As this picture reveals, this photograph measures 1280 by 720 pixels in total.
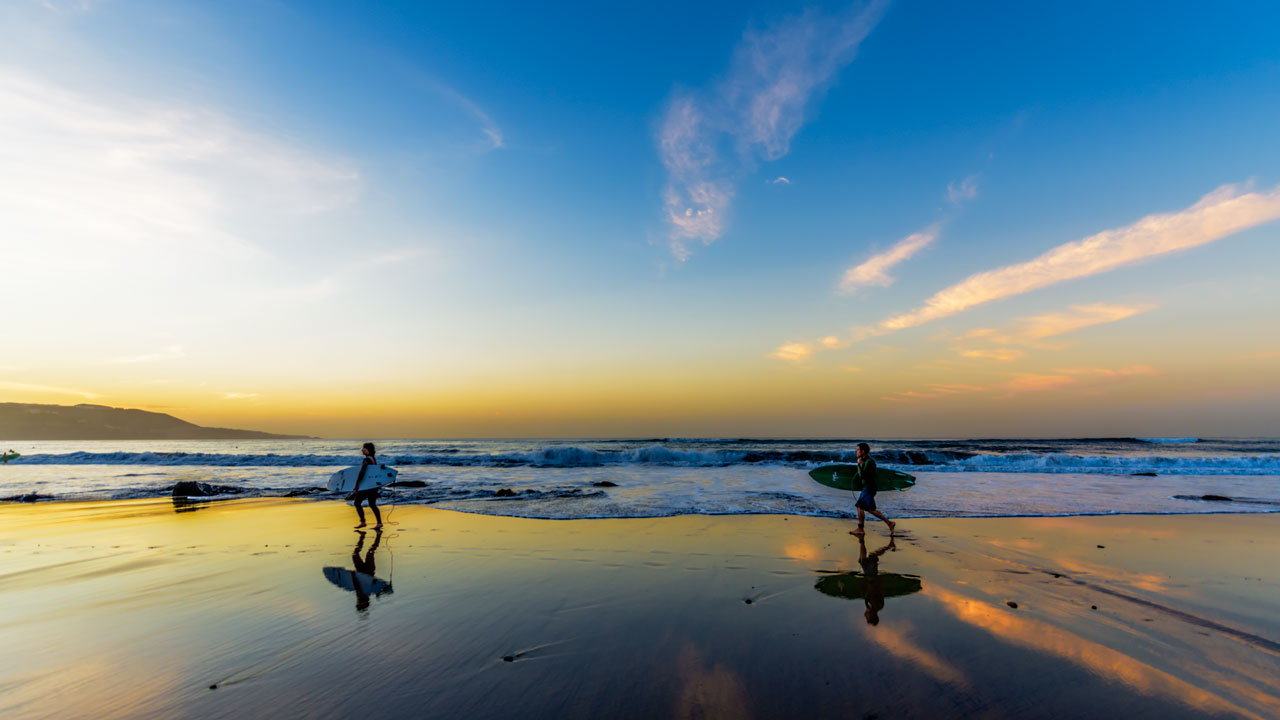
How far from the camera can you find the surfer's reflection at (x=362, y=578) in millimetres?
7281

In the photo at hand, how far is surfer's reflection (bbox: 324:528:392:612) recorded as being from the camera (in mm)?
7281

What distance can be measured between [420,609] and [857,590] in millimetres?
6287

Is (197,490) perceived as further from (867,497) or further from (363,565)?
(867,497)

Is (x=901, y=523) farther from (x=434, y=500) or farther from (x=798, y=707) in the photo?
(x=434, y=500)

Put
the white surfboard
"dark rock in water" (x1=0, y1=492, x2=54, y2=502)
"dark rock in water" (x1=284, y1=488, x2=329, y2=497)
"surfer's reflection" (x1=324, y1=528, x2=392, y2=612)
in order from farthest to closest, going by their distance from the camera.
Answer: "dark rock in water" (x1=284, y1=488, x2=329, y2=497), "dark rock in water" (x1=0, y1=492, x2=54, y2=502), the white surfboard, "surfer's reflection" (x1=324, y1=528, x2=392, y2=612)

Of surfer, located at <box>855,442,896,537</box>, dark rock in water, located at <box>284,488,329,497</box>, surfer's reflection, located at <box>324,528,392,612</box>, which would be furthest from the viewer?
dark rock in water, located at <box>284,488,329,497</box>

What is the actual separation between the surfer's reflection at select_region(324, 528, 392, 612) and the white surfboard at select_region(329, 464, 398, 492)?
11.6 feet

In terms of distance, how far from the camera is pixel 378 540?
37.0 feet

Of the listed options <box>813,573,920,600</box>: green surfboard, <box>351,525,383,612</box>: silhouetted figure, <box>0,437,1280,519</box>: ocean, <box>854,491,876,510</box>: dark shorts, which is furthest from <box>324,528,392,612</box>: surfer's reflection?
<box>854,491,876,510</box>: dark shorts

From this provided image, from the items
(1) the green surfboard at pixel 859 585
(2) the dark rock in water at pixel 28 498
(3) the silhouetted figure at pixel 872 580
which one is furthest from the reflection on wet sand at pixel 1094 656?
(2) the dark rock in water at pixel 28 498

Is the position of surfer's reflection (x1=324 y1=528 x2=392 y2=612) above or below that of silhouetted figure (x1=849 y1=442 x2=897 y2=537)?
below

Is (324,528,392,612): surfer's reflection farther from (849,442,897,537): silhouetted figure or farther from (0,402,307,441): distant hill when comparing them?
(0,402,307,441): distant hill

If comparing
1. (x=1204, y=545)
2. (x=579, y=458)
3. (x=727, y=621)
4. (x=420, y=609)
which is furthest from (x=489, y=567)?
(x=579, y=458)

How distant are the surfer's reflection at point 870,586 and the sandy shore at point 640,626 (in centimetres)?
6
